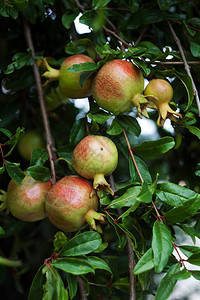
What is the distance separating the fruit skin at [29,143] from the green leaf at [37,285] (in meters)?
0.61

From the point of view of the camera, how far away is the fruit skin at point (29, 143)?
1.39 meters

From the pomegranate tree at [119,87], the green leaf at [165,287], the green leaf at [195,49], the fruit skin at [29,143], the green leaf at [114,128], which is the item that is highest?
the pomegranate tree at [119,87]

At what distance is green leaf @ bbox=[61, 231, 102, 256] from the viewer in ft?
2.70

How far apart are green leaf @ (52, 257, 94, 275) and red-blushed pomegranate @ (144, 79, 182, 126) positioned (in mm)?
432

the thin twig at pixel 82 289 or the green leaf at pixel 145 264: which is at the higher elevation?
the green leaf at pixel 145 264

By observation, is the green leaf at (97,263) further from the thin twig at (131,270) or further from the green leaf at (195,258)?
the green leaf at (195,258)

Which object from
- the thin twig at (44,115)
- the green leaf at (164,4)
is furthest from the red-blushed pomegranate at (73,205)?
the green leaf at (164,4)

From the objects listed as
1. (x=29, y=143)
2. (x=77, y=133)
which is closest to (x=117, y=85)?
(x=77, y=133)

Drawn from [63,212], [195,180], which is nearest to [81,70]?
[63,212]

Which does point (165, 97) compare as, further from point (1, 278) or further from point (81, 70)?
point (1, 278)

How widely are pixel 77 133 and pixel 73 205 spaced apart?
255mm

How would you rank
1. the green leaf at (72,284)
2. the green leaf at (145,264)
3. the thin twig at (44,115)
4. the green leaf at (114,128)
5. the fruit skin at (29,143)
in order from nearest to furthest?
the green leaf at (145,264), the green leaf at (72,284), the green leaf at (114,128), the thin twig at (44,115), the fruit skin at (29,143)

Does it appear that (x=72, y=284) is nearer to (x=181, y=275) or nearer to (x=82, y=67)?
(x=181, y=275)

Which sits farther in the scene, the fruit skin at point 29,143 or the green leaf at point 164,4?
the fruit skin at point 29,143
